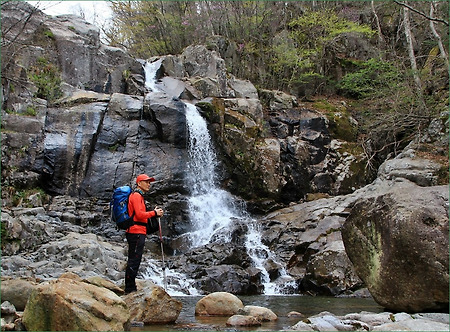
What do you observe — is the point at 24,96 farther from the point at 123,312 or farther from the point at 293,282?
the point at 123,312

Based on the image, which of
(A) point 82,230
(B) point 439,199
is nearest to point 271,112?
(A) point 82,230

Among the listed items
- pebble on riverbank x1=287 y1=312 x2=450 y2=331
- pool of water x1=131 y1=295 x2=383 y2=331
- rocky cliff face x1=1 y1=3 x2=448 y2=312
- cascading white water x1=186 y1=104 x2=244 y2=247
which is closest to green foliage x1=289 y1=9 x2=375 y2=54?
rocky cliff face x1=1 y1=3 x2=448 y2=312

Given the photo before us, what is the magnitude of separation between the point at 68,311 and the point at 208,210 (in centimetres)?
1164

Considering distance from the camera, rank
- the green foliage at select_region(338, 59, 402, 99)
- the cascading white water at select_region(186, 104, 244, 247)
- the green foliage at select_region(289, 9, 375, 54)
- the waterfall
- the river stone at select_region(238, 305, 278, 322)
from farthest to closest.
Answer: the green foliage at select_region(289, 9, 375, 54)
the green foliage at select_region(338, 59, 402, 99)
the cascading white water at select_region(186, 104, 244, 247)
the waterfall
the river stone at select_region(238, 305, 278, 322)

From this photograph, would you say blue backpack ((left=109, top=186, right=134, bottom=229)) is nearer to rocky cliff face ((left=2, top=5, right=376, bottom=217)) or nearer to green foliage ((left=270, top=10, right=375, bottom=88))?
rocky cliff face ((left=2, top=5, right=376, bottom=217))

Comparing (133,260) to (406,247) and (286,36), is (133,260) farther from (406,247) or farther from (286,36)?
(286,36)

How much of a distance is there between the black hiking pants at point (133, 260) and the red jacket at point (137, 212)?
78mm

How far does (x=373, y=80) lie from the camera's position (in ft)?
63.5

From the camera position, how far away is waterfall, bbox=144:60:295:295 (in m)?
11.8

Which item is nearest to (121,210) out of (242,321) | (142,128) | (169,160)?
(242,321)

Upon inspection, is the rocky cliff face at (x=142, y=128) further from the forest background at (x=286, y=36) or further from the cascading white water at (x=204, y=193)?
the forest background at (x=286, y=36)

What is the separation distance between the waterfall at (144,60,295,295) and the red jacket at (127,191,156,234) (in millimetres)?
5229

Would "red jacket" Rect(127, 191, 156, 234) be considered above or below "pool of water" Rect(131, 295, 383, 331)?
above

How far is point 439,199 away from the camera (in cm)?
578
